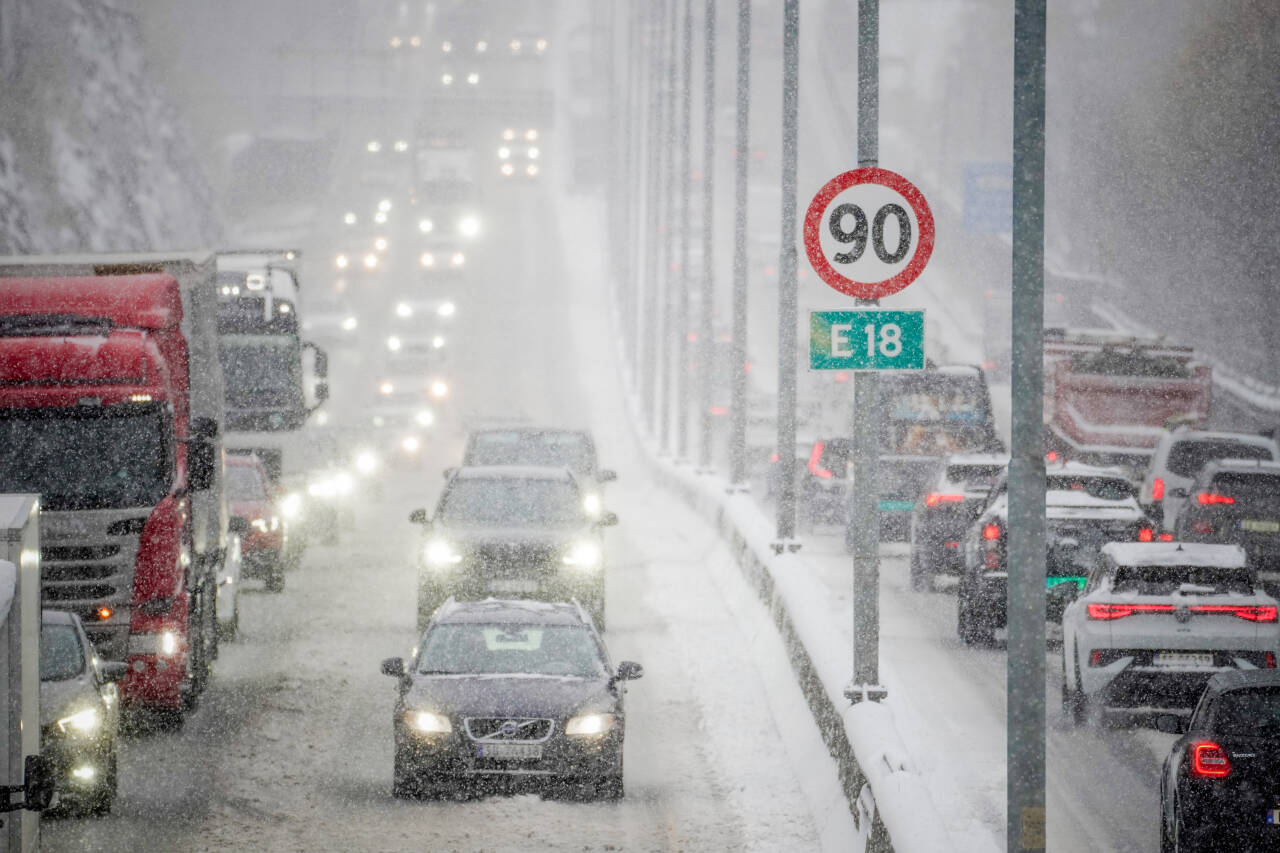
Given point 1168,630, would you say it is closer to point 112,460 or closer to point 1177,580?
point 1177,580

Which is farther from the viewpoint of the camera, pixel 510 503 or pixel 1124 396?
pixel 1124 396

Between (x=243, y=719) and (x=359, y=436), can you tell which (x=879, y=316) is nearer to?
(x=243, y=719)

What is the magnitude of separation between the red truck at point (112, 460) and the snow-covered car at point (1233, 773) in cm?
884

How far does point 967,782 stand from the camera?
13664 mm

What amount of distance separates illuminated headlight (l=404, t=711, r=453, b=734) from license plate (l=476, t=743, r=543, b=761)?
0.27 metres

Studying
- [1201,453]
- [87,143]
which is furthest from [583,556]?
[87,143]

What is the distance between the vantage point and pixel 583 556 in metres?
20.7

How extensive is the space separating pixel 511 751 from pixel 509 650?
1.10m

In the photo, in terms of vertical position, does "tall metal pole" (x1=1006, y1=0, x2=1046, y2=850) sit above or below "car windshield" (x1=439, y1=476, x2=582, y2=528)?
above

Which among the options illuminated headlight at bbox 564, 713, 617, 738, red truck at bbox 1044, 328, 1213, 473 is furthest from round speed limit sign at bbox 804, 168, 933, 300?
red truck at bbox 1044, 328, 1213, 473

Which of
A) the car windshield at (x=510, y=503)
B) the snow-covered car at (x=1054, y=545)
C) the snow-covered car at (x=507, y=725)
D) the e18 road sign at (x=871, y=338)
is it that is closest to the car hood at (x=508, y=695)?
the snow-covered car at (x=507, y=725)

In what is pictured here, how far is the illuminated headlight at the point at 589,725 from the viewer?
1341 centimetres

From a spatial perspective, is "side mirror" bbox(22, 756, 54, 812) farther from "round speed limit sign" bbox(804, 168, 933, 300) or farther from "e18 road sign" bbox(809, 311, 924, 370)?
"e18 road sign" bbox(809, 311, 924, 370)

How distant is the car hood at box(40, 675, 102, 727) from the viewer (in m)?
12.5
